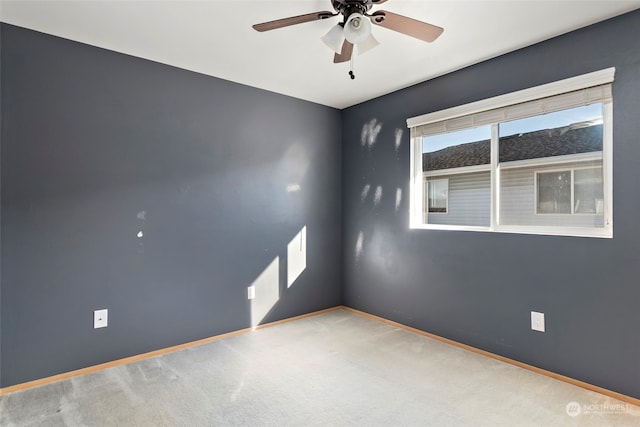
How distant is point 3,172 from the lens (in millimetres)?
2275

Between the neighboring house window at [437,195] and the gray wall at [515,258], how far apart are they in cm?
23

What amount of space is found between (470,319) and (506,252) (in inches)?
26.1

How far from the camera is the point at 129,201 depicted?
2744mm

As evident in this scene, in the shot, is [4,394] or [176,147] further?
[176,147]

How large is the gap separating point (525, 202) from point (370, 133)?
5.74 ft

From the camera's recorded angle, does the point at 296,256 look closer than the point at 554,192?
No

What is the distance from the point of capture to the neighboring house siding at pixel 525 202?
2.46 metres

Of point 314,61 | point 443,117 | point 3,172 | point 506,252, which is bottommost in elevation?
point 506,252

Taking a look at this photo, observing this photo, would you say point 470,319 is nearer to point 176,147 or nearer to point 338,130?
point 338,130

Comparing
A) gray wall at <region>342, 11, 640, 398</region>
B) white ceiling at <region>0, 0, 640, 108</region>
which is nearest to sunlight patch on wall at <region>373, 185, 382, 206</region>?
gray wall at <region>342, 11, 640, 398</region>

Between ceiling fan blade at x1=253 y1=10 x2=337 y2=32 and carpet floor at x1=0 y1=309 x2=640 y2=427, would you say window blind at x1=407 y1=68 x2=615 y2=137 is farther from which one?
carpet floor at x1=0 y1=309 x2=640 y2=427

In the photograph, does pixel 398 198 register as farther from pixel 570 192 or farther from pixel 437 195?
pixel 570 192

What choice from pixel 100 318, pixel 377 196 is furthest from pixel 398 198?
pixel 100 318

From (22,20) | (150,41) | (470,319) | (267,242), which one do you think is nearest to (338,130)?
(267,242)
